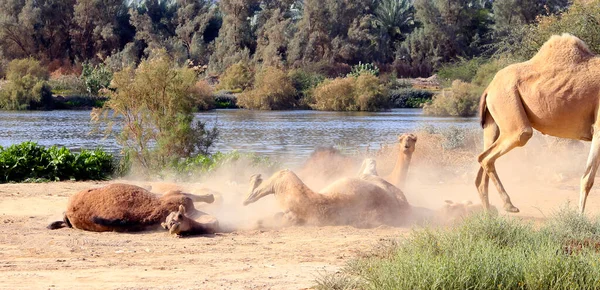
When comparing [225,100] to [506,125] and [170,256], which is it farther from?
[170,256]

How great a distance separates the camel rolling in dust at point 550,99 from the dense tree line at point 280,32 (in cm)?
7710

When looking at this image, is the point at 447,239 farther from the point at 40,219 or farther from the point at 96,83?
the point at 96,83

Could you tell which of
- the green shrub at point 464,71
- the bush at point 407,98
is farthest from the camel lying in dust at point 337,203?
the bush at point 407,98

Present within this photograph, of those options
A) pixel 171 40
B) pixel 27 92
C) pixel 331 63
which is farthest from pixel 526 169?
pixel 171 40

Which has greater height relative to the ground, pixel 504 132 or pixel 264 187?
pixel 504 132

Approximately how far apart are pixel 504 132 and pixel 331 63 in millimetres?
80915

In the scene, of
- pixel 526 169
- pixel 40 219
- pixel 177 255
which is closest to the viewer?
pixel 177 255

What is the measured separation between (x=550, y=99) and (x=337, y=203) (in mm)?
3049

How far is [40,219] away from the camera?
11445 millimetres

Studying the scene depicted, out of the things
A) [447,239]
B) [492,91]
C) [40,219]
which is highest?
[492,91]

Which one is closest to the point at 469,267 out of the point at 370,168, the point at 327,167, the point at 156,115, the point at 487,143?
the point at 487,143

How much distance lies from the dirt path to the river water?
570 inches

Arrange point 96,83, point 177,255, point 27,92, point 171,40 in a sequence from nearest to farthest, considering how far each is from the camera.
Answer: point 177,255 < point 27,92 < point 96,83 < point 171,40

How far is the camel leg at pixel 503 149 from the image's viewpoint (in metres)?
10.8
